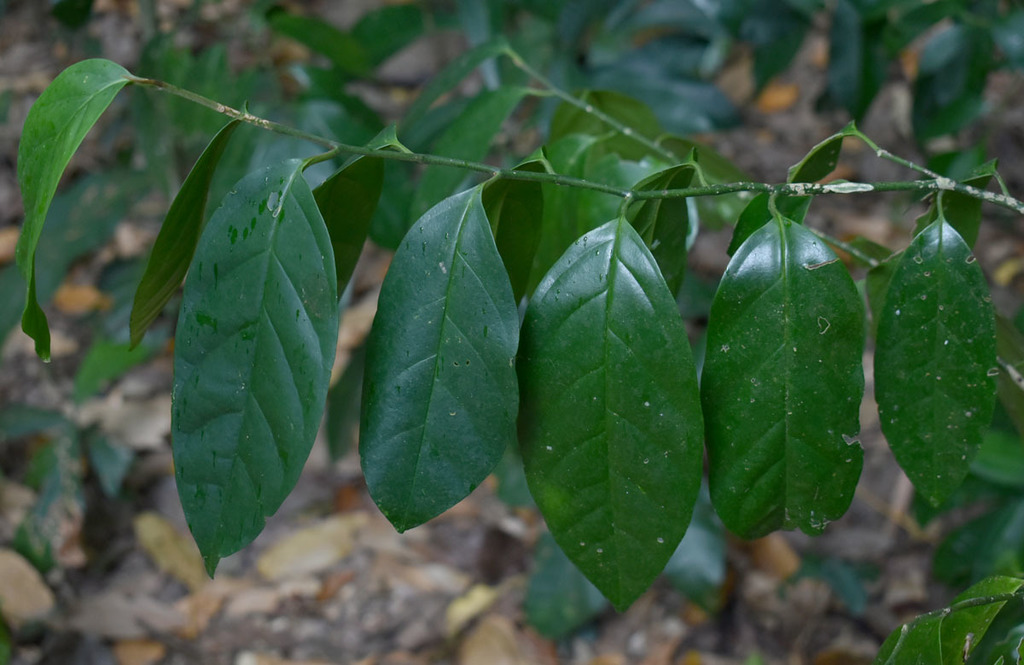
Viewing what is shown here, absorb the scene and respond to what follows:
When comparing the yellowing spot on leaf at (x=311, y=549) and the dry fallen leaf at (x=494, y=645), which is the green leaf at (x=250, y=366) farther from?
the yellowing spot on leaf at (x=311, y=549)

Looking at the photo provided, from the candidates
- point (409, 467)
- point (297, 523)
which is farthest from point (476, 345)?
point (297, 523)

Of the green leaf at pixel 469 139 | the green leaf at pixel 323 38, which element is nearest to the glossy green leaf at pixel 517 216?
the green leaf at pixel 469 139

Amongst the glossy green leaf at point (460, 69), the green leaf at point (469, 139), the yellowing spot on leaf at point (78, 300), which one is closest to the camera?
the green leaf at point (469, 139)

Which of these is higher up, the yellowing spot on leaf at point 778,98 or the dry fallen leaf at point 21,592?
the yellowing spot on leaf at point 778,98

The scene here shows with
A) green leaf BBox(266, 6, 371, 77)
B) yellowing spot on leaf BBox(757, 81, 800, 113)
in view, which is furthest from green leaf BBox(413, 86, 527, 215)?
yellowing spot on leaf BBox(757, 81, 800, 113)

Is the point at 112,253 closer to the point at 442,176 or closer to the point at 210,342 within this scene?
the point at 442,176

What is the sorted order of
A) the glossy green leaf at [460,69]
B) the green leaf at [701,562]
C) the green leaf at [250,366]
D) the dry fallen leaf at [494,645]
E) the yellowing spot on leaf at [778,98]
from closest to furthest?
1. the green leaf at [250,366]
2. the glossy green leaf at [460,69]
3. the green leaf at [701,562]
4. the dry fallen leaf at [494,645]
5. the yellowing spot on leaf at [778,98]
